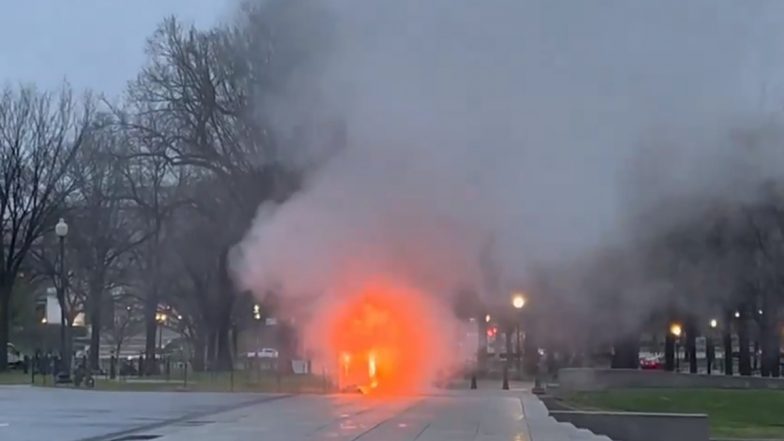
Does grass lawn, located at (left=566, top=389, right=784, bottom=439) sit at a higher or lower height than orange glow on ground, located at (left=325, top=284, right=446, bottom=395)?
lower

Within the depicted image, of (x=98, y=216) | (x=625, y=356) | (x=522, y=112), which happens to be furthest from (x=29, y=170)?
(x=522, y=112)

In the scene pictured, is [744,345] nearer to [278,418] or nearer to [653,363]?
[653,363]

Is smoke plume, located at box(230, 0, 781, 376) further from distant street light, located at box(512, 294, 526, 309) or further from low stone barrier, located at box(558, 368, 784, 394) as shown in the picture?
low stone barrier, located at box(558, 368, 784, 394)

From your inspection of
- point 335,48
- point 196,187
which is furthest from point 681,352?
point 335,48

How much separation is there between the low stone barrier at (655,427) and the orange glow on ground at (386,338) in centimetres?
673

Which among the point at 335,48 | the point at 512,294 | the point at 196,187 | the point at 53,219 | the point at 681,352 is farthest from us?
the point at 681,352

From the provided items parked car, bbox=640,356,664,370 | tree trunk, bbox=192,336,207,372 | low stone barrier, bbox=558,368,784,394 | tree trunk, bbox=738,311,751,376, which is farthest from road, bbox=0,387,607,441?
parked car, bbox=640,356,664,370

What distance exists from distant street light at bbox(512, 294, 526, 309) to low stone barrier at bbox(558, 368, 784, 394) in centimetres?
1431

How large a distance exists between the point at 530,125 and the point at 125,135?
46.4 m

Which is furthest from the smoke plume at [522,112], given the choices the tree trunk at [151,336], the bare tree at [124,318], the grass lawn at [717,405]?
the bare tree at [124,318]

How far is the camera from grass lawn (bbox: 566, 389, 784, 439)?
34.4m

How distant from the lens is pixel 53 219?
79.9 m

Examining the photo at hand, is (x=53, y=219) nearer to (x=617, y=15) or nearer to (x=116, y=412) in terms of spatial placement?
(x=116, y=412)

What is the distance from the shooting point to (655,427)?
26.9 metres
